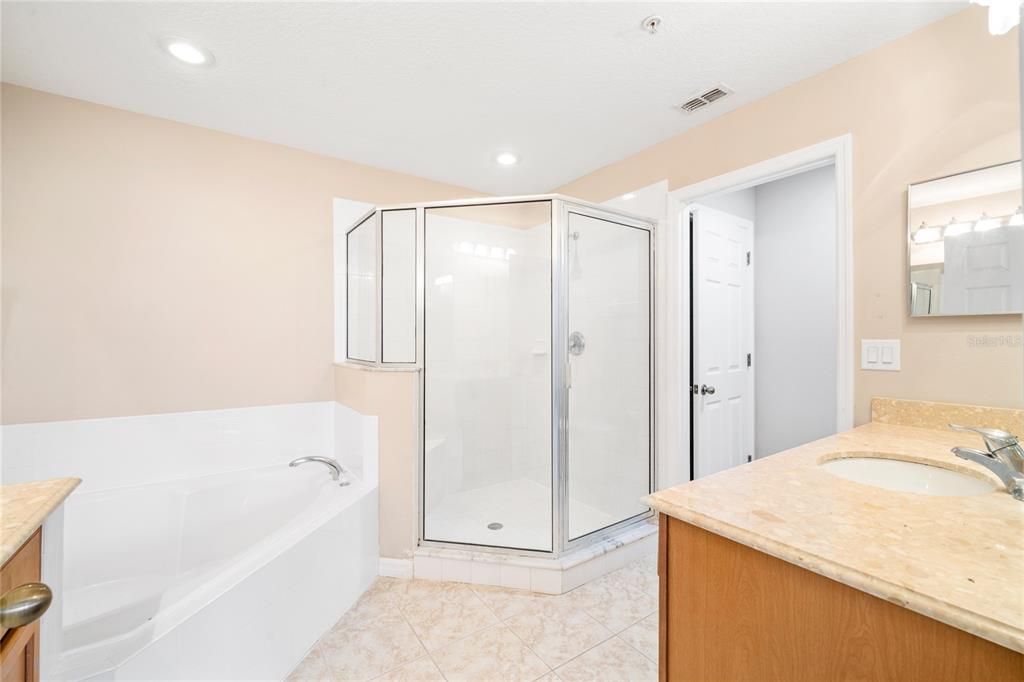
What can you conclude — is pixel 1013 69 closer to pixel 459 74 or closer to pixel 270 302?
pixel 459 74

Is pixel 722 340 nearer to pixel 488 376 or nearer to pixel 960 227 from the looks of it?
pixel 960 227

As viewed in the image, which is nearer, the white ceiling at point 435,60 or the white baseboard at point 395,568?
the white ceiling at point 435,60

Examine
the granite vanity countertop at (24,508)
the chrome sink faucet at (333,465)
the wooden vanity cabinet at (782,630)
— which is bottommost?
the chrome sink faucet at (333,465)

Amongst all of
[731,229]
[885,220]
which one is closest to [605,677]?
[885,220]

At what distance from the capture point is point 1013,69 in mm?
1331

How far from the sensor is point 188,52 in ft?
5.43

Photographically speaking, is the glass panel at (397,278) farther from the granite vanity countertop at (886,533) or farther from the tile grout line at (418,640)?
the granite vanity countertop at (886,533)

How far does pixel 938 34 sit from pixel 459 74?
71.8 inches

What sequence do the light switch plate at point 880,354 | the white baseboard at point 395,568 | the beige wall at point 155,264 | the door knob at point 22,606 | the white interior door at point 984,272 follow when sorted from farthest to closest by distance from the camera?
the white baseboard at point 395,568
the beige wall at point 155,264
the light switch plate at point 880,354
the white interior door at point 984,272
the door knob at point 22,606

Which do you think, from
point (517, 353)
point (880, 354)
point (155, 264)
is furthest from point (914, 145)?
point (155, 264)

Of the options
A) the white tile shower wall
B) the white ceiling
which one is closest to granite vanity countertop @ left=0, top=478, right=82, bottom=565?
the white tile shower wall

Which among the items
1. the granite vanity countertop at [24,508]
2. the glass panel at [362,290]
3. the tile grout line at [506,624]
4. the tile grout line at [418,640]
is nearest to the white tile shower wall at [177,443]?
the glass panel at [362,290]

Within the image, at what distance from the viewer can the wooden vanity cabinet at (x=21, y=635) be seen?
556mm

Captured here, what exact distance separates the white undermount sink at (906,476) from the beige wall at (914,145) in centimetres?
51
